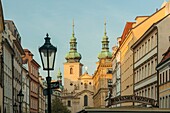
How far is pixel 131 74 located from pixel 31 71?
36.1 metres

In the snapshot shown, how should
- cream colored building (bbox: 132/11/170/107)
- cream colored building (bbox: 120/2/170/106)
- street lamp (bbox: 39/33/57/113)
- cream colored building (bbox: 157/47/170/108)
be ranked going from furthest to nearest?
cream colored building (bbox: 120/2/170/106)
cream colored building (bbox: 132/11/170/107)
cream colored building (bbox: 157/47/170/108)
street lamp (bbox: 39/33/57/113)

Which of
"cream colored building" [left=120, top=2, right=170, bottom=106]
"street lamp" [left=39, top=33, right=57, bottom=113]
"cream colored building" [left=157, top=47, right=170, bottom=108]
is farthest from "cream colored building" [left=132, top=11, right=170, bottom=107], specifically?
"street lamp" [left=39, top=33, right=57, bottom=113]

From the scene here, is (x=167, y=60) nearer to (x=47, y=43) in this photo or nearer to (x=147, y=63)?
(x=147, y=63)

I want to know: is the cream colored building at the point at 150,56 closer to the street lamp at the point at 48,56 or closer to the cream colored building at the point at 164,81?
the cream colored building at the point at 164,81

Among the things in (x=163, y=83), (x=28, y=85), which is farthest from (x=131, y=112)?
(x=28, y=85)

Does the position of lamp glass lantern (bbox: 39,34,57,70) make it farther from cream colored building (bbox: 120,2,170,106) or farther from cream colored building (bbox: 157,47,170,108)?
cream colored building (bbox: 120,2,170,106)

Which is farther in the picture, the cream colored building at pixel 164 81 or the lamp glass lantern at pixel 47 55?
the cream colored building at pixel 164 81

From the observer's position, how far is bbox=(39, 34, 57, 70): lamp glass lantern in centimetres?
1859

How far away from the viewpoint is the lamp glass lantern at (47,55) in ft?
61.0

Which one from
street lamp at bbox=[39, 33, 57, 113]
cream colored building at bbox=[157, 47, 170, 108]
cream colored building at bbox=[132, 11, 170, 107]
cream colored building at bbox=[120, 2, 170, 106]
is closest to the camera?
street lamp at bbox=[39, 33, 57, 113]

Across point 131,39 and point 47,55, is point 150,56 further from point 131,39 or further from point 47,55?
point 47,55

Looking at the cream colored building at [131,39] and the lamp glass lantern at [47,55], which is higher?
the cream colored building at [131,39]

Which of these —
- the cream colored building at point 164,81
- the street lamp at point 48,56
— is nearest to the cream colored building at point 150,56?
the cream colored building at point 164,81

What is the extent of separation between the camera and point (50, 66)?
18.6m
